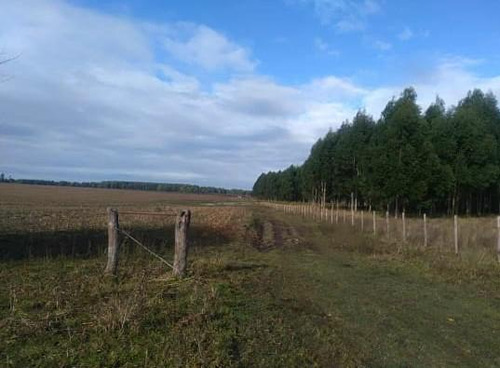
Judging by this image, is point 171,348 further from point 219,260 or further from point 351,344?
point 219,260

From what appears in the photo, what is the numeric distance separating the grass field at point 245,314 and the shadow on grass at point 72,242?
599mm

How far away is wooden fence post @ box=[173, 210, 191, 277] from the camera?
1116cm

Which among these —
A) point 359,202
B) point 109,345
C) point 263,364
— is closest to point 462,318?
point 263,364

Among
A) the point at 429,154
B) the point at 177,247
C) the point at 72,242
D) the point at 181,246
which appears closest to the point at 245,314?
the point at 181,246

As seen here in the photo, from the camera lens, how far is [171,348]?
6.12 meters

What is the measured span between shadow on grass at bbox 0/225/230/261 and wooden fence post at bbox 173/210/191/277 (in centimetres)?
375

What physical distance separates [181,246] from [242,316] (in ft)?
11.5

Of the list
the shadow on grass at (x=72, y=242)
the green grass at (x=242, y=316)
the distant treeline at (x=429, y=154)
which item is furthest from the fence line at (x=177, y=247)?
the distant treeline at (x=429, y=154)

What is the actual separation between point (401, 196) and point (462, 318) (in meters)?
39.7

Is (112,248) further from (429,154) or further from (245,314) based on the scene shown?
(429,154)

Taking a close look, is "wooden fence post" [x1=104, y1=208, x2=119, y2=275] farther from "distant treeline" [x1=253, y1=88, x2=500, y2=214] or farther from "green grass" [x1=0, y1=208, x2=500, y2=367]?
"distant treeline" [x1=253, y1=88, x2=500, y2=214]

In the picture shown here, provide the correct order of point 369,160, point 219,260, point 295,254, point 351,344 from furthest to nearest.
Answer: point 369,160, point 295,254, point 219,260, point 351,344

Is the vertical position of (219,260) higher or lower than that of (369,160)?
lower

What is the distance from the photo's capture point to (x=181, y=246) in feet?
36.8
